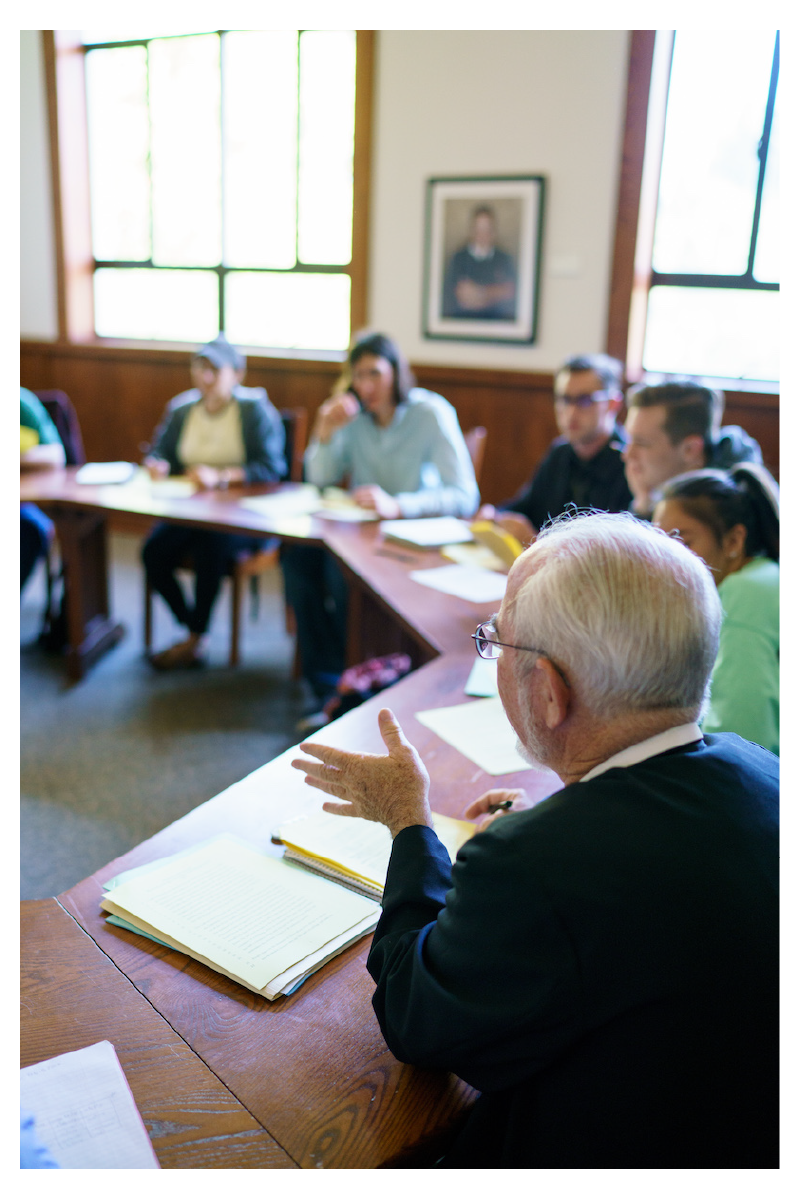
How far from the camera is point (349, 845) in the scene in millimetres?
1213

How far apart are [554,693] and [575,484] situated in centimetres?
232

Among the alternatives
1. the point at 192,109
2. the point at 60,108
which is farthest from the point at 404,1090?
the point at 60,108

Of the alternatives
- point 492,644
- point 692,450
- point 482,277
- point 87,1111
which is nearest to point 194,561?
point 482,277

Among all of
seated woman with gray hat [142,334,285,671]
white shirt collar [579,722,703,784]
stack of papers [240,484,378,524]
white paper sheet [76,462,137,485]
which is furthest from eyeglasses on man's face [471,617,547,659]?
white paper sheet [76,462,137,485]

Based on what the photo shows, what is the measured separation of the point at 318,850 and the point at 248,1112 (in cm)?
39

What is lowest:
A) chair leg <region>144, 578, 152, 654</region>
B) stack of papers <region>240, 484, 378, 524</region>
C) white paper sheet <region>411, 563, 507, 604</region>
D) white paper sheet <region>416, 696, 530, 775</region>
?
chair leg <region>144, 578, 152, 654</region>

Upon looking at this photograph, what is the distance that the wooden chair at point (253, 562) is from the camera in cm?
374

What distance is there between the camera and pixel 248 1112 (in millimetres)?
828

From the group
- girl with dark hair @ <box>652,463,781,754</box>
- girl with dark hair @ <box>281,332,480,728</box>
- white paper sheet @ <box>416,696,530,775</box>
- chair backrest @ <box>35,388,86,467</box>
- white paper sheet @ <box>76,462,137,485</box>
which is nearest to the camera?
white paper sheet @ <box>416,696,530,775</box>

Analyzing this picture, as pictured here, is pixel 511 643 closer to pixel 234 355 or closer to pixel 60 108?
pixel 234 355

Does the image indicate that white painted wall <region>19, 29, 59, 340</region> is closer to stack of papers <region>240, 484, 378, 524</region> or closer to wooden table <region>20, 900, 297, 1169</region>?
stack of papers <region>240, 484, 378, 524</region>

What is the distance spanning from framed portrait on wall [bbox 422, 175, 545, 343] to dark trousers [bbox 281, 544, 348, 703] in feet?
5.95

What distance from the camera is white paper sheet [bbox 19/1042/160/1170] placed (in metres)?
0.78

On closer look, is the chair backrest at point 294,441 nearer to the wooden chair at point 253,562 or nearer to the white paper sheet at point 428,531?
Result: the wooden chair at point 253,562
